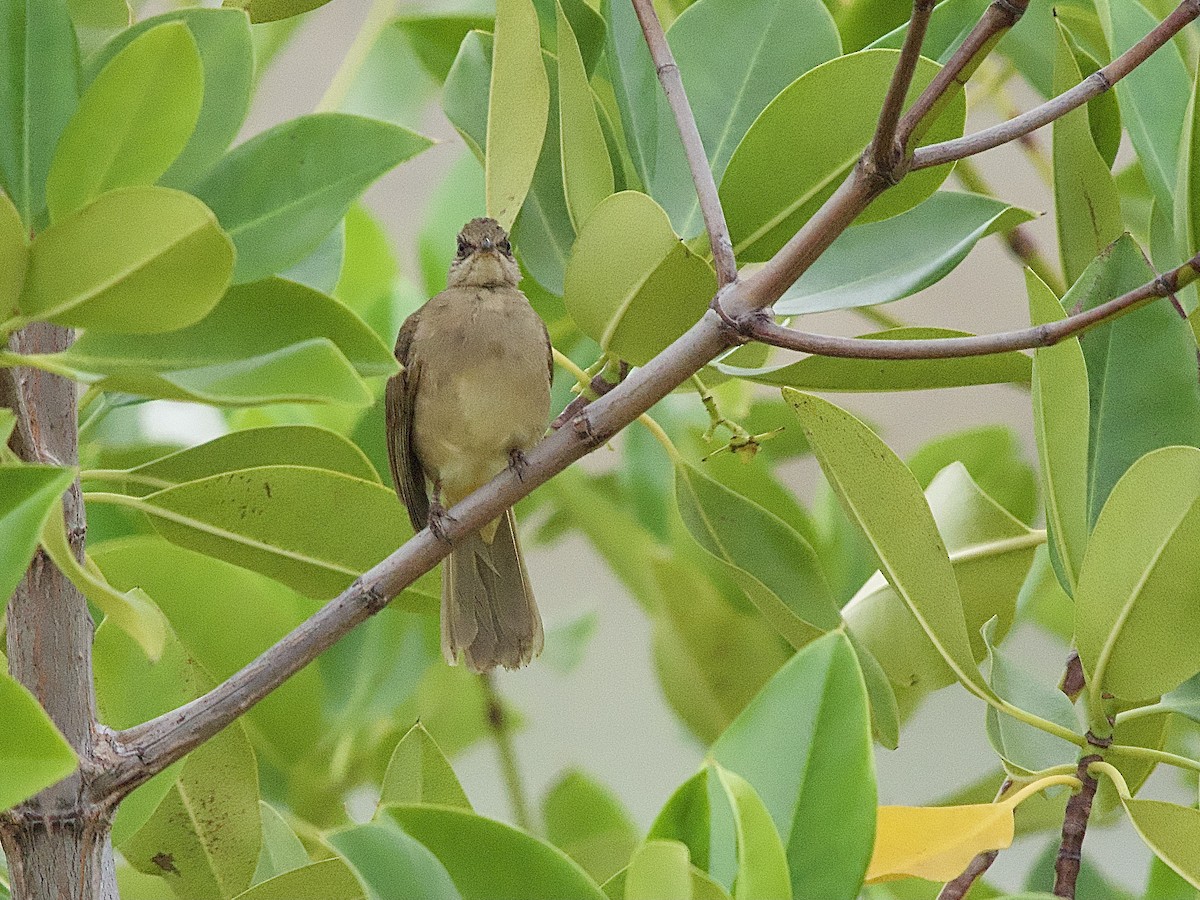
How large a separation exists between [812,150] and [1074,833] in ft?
1.95

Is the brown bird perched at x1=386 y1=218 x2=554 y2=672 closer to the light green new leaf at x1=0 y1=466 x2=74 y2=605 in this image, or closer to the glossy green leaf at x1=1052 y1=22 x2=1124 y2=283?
the glossy green leaf at x1=1052 y1=22 x2=1124 y2=283

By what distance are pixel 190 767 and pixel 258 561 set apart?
210 millimetres

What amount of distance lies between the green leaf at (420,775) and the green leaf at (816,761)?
12.8 inches

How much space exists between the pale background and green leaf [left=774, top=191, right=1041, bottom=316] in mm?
2474

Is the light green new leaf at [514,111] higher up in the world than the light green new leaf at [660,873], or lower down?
higher up

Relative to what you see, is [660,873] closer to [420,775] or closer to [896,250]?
[420,775]

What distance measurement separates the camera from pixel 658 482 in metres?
1.91

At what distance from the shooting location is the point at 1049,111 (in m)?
0.86

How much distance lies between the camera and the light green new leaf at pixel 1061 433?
1036 mm

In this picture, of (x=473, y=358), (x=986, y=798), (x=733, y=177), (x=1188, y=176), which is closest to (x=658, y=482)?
(x=473, y=358)

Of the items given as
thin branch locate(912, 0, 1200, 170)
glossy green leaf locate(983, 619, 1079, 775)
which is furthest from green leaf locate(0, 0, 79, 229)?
glossy green leaf locate(983, 619, 1079, 775)

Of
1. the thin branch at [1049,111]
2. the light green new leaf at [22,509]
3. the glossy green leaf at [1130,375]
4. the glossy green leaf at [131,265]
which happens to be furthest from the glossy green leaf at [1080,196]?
the light green new leaf at [22,509]

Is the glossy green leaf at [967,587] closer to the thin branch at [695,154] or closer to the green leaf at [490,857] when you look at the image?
the thin branch at [695,154]

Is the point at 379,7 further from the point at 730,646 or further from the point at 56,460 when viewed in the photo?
the point at 56,460
